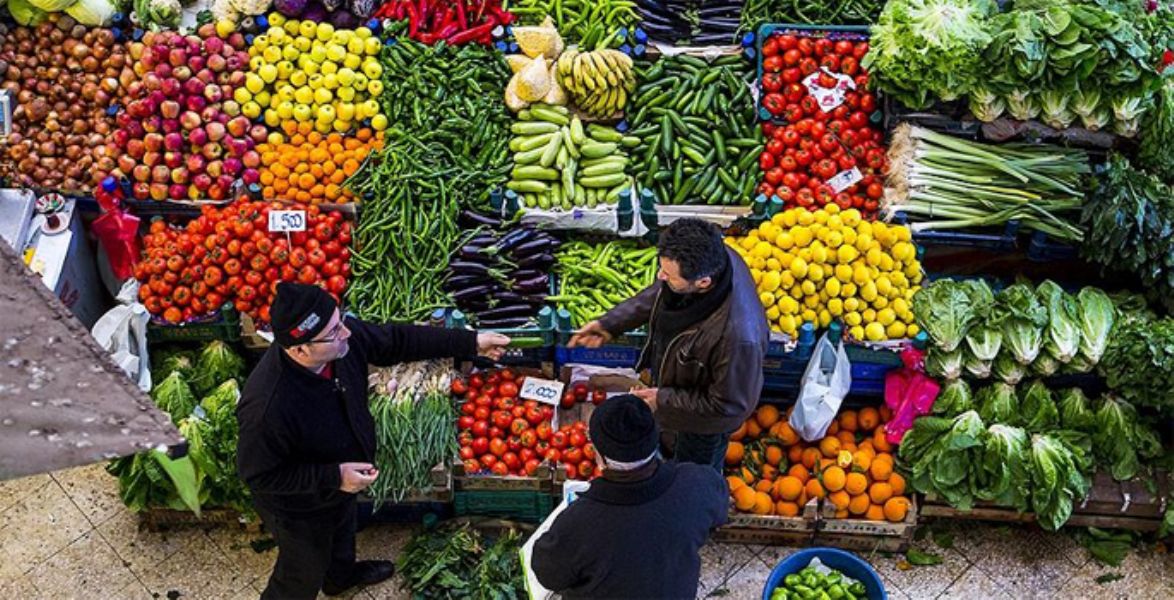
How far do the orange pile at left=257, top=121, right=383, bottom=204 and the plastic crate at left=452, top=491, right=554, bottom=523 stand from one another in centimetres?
173

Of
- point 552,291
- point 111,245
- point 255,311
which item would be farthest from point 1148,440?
point 111,245

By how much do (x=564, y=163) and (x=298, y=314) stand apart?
2.33m

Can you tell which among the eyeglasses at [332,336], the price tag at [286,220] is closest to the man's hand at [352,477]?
the eyeglasses at [332,336]

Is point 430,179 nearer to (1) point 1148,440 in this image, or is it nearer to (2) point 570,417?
(2) point 570,417

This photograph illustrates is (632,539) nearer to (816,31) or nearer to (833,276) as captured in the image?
(833,276)

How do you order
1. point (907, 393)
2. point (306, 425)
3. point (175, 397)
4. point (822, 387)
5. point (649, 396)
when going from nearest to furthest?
1. point (306, 425)
2. point (649, 396)
3. point (175, 397)
4. point (822, 387)
5. point (907, 393)

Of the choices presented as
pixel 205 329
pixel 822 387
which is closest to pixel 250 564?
pixel 205 329

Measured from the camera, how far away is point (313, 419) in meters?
3.76

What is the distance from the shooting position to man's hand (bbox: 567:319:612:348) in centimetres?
468

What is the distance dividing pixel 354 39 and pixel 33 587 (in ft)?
10.6

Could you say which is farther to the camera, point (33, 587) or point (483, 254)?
point (483, 254)

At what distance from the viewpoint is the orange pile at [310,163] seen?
17.9 ft

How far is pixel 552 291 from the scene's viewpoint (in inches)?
204

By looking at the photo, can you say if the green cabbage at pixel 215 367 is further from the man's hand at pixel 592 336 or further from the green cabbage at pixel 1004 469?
the green cabbage at pixel 1004 469
